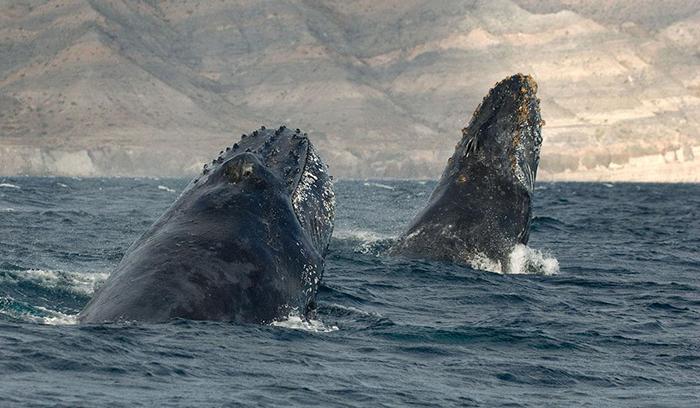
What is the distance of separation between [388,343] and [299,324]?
1.11 meters

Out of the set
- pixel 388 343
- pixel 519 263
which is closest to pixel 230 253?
pixel 388 343

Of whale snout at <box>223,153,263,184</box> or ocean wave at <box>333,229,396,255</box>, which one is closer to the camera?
whale snout at <box>223,153,263,184</box>

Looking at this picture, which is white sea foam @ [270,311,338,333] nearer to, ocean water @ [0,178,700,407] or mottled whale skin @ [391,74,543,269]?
ocean water @ [0,178,700,407]

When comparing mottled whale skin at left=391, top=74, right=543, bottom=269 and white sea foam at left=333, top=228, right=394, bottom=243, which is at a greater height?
mottled whale skin at left=391, top=74, right=543, bottom=269

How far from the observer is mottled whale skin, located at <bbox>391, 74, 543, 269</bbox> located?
15.3 metres

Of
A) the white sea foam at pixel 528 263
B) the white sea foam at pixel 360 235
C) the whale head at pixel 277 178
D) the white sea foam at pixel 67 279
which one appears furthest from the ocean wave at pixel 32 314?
the white sea foam at pixel 360 235

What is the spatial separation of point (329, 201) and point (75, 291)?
10.3 ft

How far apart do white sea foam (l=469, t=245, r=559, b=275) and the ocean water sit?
0.17ft

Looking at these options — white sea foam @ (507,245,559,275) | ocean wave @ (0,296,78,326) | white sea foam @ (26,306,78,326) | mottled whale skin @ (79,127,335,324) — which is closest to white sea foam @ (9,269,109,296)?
ocean wave @ (0,296,78,326)

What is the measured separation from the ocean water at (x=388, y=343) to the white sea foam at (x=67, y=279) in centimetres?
4

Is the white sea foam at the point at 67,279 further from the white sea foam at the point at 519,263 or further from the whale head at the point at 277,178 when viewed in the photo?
the white sea foam at the point at 519,263

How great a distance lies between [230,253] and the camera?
9195 millimetres

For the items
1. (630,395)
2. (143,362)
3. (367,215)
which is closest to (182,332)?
(143,362)

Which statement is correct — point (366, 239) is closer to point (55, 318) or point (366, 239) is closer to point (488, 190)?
point (488, 190)
